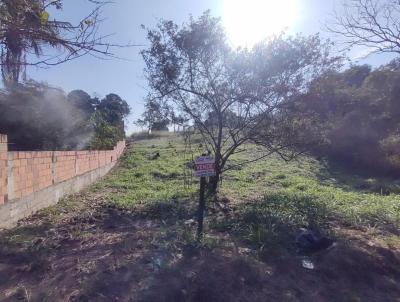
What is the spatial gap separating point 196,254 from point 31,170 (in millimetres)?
3703

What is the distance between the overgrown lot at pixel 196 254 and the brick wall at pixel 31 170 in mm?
526

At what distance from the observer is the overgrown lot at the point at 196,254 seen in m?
3.82

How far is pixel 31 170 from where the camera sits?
21.6ft

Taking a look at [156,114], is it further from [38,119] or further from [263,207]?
[38,119]

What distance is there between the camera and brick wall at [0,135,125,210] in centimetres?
550

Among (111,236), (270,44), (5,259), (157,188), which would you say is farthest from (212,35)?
(5,259)

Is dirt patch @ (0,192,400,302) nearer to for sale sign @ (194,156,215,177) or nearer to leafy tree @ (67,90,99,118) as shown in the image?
for sale sign @ (194,156,215,177)

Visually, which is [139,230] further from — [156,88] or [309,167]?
[309,167]

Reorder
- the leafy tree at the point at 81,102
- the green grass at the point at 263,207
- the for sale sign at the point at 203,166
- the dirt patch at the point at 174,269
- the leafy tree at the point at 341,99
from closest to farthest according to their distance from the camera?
1. the dirt patch at the point at 174,269
2. the for sale sign at the point at 203,166
3. the green grass at the point at 263,207
4. the leafy tree at the point at 341,99
5. the leafy tree at the point at 81,102

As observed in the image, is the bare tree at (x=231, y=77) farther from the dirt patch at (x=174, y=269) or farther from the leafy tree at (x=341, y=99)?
the dirt patch at (x=174, y=269)

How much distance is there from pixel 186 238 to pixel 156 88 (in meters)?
5.11

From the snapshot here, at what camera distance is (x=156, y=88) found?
9180 millimetres

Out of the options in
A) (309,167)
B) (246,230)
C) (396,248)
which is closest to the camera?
(396,248)

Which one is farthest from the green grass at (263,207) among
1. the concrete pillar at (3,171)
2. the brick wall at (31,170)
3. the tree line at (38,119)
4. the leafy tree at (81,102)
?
the leafy tree at (81,102)
